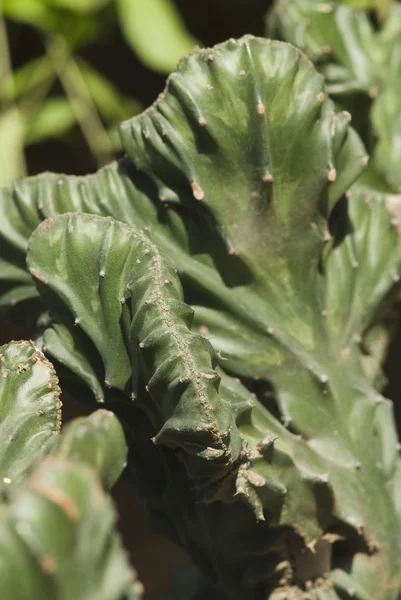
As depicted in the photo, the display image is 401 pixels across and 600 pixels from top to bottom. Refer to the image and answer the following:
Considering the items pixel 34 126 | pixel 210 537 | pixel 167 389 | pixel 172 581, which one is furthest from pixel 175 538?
pixel 34 126

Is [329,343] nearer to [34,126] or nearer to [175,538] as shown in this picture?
[175,538]

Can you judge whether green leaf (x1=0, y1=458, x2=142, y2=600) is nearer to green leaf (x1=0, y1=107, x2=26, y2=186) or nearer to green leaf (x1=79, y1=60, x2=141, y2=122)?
green leaf (x1=0, y1=107, x2=26, y2=186)

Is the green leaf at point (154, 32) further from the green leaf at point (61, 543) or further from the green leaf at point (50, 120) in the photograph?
the green leaf at point (61, 543)

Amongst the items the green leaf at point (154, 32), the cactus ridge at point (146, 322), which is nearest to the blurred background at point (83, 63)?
the green leaf at point (154, 32)

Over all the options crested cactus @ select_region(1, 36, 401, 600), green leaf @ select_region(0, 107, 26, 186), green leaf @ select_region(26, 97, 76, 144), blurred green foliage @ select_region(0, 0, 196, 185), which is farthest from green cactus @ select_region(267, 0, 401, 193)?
green leaf @ select_region(26, 97, 76, 144)

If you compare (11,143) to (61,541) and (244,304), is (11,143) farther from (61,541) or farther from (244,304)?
(61,541)

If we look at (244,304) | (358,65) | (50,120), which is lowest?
(50,120)

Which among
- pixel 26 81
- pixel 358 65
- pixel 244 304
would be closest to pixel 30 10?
pixel 26 81
